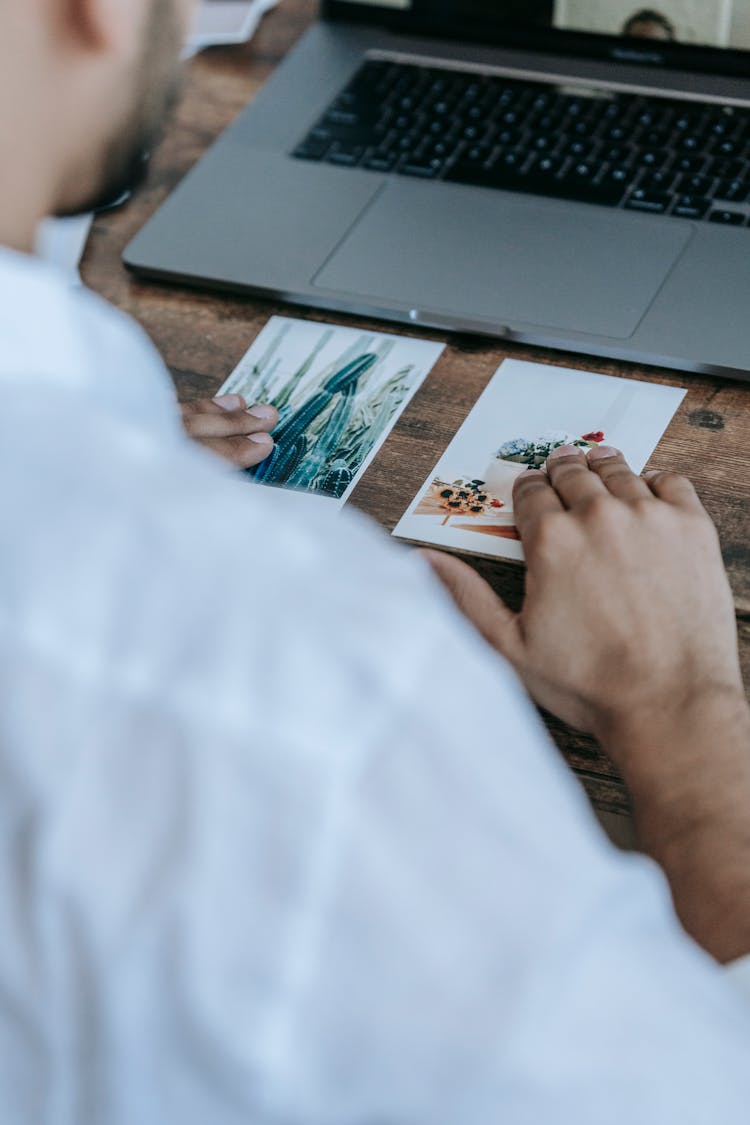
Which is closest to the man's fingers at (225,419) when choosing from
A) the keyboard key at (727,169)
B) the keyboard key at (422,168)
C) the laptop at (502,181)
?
the laptop at (502,181)

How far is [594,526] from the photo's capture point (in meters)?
0.65

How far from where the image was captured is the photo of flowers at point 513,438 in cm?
71

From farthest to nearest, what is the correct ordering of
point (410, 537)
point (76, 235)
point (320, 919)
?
point (76, 235), point (410, 537), point (320, 919)

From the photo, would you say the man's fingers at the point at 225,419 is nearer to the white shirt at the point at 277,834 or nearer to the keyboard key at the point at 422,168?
the keyboard key at the point at 422,168

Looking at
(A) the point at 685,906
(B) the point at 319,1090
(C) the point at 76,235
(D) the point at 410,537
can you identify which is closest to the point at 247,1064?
(B) the point at 319,1090

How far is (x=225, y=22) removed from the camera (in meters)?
1.11

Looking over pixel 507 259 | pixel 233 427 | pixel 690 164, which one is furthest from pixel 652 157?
pixel 233 427

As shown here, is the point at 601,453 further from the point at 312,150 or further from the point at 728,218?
the point at 312,150

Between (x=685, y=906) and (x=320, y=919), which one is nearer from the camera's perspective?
(x=320, y=919)

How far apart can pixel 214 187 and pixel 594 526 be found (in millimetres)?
440

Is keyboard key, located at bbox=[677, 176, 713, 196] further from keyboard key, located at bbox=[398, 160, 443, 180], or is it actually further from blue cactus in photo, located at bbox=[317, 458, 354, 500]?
blue cactus in photo, located at bbox=[317, 458, 354, 500]

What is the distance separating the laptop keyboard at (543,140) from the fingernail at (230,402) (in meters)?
0.23

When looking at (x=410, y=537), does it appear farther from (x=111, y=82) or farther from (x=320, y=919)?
(x=320, y=919)

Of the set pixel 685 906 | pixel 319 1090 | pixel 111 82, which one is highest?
pixel 111 82
